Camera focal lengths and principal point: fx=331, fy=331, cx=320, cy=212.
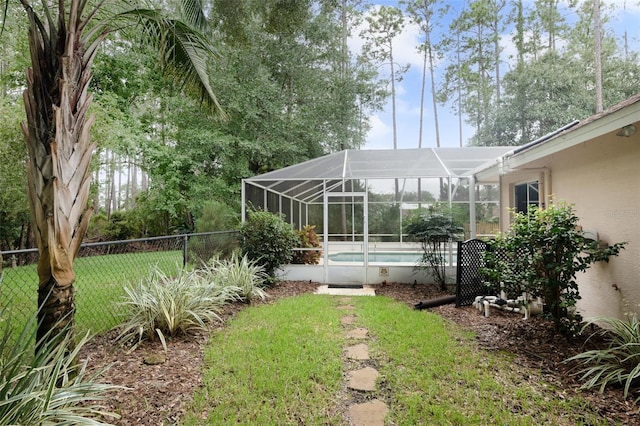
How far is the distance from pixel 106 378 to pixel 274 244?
15.6 feet

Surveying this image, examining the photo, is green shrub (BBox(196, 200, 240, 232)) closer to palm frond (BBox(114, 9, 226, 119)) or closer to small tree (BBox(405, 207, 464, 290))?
small tree (BBox(405, 207, 464, 290))

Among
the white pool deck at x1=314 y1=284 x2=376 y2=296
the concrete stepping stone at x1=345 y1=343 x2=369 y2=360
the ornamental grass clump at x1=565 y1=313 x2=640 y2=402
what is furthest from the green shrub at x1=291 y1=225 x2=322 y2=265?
the ornamental grass clump at x1=565 y1=313 x2=640 y2=402

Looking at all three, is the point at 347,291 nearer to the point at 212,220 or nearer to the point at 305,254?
the point at 305,254

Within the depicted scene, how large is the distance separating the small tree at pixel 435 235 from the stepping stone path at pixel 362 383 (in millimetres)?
3200

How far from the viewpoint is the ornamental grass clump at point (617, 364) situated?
2912 mm

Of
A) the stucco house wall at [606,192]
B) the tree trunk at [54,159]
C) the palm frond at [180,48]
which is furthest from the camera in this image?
the stucco house wall at [606,192]

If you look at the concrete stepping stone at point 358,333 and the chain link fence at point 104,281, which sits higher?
the chain link fence at point 104,281

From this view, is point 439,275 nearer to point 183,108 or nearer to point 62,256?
point 62,256

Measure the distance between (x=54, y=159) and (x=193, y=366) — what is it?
2.33 meters

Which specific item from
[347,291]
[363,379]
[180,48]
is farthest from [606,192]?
[180,48]

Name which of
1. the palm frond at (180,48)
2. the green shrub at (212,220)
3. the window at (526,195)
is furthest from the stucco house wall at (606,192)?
the green shrub at (212,220)

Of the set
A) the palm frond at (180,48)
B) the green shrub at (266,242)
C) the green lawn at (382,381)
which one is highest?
the palm frond at (180,48)

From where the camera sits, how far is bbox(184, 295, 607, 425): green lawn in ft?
8.52

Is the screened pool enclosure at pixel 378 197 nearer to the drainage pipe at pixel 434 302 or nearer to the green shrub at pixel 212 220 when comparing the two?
the green shrub at pixel 212 220
